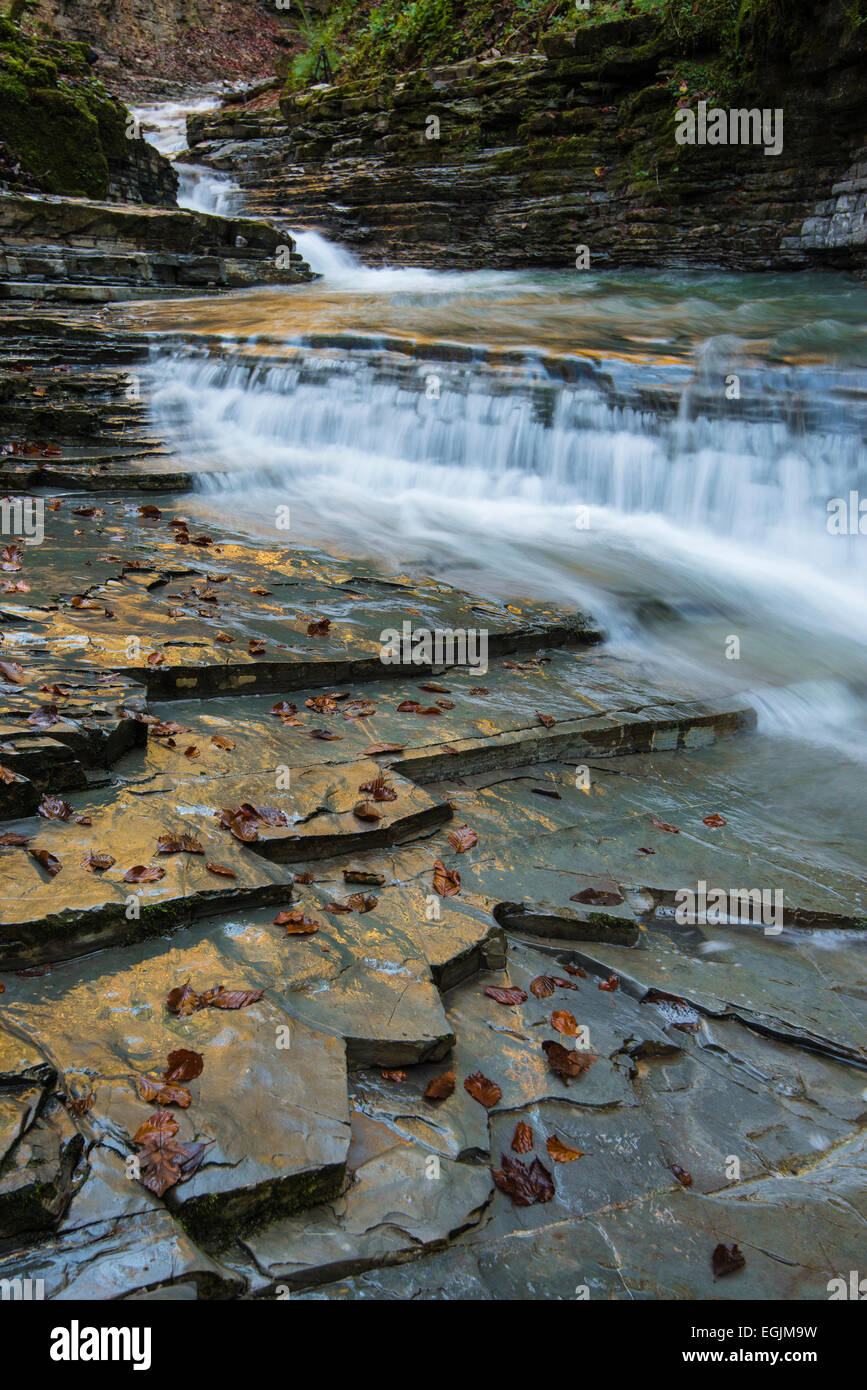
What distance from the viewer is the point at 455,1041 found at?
9.41ft

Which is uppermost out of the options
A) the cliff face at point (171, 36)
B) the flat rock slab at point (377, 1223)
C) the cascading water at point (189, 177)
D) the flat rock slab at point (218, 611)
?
the cliff face at point (171, 36)

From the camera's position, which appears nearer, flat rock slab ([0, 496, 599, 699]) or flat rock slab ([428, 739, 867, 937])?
flat rock slab ([428, 739, 867, 937])

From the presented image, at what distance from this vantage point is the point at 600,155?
1678cm

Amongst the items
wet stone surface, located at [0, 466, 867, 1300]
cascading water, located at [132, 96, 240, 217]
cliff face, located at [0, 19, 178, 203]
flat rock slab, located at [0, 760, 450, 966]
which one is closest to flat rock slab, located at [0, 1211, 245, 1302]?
wet stone surface, located at [0, 466, 867, 1300]

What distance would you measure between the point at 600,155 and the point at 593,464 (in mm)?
11285

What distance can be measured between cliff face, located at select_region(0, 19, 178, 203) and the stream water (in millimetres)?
5181

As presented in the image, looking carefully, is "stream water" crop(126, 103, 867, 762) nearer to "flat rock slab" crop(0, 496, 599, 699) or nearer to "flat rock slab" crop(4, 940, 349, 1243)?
"flat rock slab" crop(0, 496, 599, 699)

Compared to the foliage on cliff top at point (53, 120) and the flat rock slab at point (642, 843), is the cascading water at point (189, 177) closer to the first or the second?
the foliage on cliff top at point (53, 120)

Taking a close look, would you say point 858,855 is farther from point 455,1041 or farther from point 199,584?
point 199,584

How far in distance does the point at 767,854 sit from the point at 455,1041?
7.58 feet

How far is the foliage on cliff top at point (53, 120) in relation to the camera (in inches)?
557

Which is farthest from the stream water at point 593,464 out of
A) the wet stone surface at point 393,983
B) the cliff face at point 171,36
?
the cliff face at point 171,36

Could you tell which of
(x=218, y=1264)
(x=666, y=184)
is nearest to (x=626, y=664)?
(x=218, y=1264)

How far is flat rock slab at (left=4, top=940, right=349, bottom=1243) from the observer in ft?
7.25
